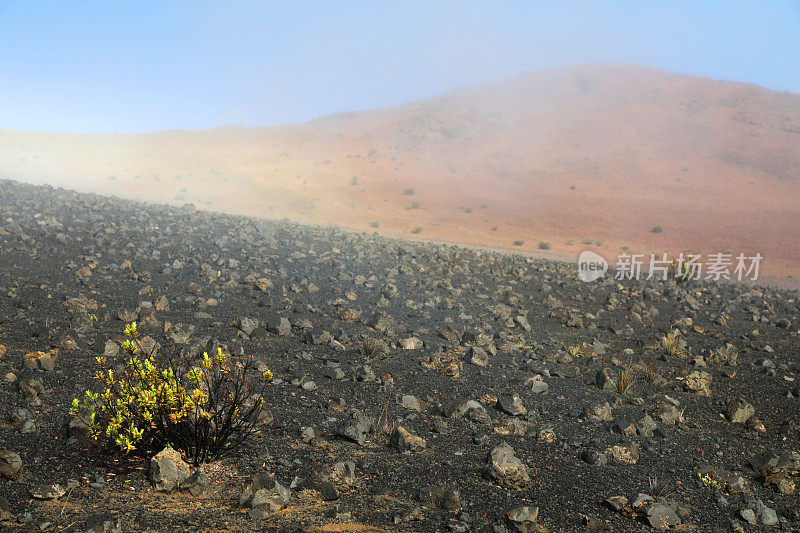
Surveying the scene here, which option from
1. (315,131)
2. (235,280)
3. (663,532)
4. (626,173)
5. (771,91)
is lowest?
(663,532)

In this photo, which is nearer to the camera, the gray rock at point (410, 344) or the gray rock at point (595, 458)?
Answer: the gray rock at point (595, 458)

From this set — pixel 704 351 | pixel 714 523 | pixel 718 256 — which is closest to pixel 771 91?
pixel 718 256

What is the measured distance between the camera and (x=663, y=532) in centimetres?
322

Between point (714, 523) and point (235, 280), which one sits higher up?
point (235, 280)

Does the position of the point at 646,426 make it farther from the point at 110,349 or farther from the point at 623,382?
the point at 110,349

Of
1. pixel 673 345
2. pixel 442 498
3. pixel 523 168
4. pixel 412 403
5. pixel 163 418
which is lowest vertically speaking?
pixel 442 498

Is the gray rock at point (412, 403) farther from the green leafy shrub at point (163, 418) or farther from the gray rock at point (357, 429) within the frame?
the green leafy shrub at point (163, 418)

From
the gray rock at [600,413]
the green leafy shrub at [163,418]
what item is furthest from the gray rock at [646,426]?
the green leafy shrub at [163,418]

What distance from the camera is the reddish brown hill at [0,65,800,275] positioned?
31312 millimetres

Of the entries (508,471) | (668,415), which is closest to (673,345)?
(668,415)

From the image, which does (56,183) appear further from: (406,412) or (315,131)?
(315,131)

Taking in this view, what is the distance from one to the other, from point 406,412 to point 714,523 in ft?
8.06

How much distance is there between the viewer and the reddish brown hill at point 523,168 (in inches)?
1233

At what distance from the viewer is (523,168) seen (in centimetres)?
5047
